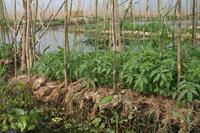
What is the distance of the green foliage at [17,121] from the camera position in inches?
127

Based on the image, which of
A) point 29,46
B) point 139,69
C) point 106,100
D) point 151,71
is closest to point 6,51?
point 29,46

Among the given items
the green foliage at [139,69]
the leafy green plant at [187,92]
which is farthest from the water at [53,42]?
the leafy green plant at [187,92]

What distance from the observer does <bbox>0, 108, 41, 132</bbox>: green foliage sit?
10.6 ft

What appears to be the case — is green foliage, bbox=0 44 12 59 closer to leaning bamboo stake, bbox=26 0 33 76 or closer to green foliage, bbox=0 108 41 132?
leaning bamboo stake, bbox=26 0 33 76

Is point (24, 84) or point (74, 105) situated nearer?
point (74, 105)

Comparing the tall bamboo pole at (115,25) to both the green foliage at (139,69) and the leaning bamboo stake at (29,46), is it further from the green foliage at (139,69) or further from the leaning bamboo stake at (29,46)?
the leaning bamboo stake at (29,46)

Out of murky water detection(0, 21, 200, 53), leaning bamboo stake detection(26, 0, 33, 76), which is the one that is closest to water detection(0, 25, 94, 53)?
murky water detection(0, 21, 200, 53)

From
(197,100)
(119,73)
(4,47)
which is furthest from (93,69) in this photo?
(4,47)

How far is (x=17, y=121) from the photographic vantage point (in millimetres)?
3283

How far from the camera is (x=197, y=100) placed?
9.77 ft

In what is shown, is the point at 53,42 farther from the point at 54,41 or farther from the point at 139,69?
the point at 139,69

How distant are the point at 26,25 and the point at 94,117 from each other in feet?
5.35

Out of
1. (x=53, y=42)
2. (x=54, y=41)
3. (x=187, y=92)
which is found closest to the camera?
(x=187, y=92)

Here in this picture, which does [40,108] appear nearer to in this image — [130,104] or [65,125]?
[65,125]
